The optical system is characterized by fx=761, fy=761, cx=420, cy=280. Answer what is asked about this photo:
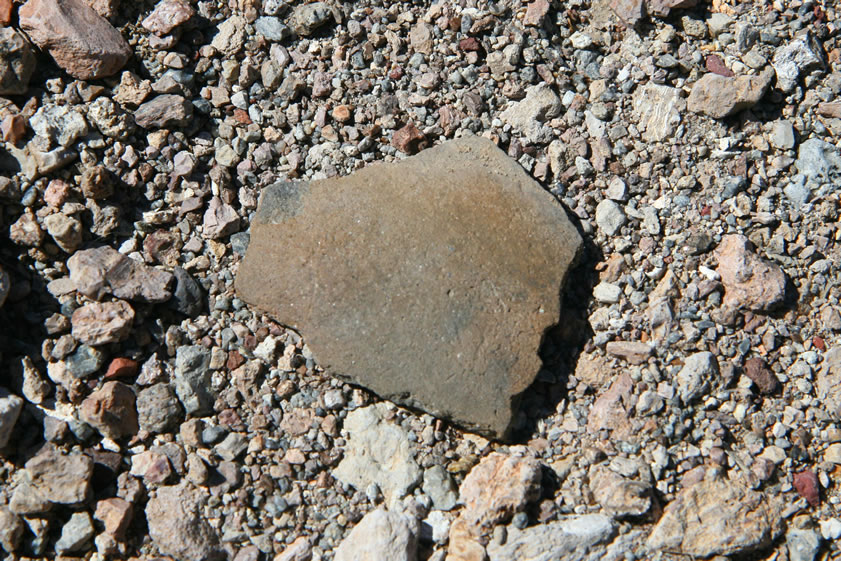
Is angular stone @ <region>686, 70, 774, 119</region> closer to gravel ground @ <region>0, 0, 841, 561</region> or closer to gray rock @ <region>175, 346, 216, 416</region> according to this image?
gravel ground @ <region>0, 0, 841, 561</region>

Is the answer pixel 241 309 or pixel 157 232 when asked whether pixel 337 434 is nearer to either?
pixel 241 309

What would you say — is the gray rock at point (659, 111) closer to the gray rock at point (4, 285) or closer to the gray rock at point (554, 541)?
the gray rock at point (554, 541)

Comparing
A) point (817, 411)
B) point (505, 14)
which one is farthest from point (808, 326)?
point (505, 14)

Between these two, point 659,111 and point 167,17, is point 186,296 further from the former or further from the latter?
point 659,111

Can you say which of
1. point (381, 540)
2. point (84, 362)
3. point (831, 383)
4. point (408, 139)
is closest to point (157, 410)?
point (84, 362)

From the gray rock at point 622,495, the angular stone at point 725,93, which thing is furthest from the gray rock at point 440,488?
the angular stone at point 725,93
